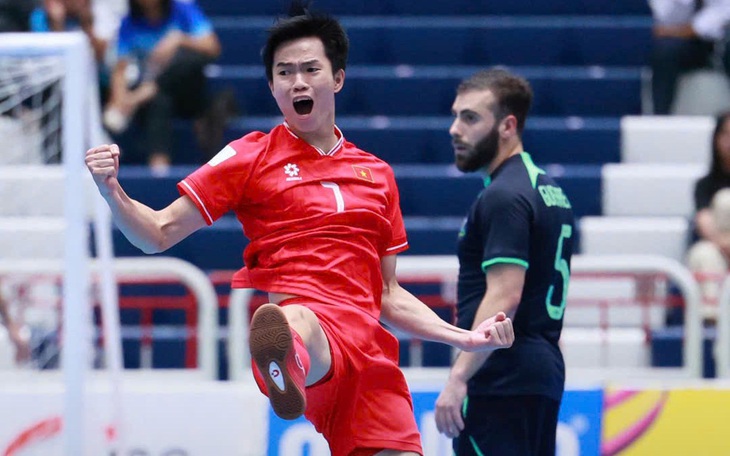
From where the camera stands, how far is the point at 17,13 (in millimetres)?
10117

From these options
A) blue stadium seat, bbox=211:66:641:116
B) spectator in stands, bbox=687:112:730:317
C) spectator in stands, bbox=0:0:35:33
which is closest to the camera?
spectator in stands, bbox=687:112:730:317

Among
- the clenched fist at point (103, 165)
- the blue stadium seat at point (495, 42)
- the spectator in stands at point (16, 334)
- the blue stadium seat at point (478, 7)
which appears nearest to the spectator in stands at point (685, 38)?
the blue stadium seat at point (495, 42)

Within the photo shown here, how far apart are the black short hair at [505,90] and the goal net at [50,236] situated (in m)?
1.86

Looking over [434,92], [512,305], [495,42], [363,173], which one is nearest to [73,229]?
[363,173]

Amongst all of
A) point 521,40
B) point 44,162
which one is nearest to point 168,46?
point 44,162

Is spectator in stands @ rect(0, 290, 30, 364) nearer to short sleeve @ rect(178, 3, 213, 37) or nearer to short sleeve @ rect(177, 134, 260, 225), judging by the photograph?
short sleeve @ rect(178, 3, 213, 37)

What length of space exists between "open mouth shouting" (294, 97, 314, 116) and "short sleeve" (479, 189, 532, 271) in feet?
2.99

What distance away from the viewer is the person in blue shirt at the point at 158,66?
32.3 feet

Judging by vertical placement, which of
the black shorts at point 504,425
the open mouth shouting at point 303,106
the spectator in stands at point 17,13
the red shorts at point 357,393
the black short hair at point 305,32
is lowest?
the black shorts at point 504,425

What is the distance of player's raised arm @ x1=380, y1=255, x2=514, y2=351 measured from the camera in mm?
4230

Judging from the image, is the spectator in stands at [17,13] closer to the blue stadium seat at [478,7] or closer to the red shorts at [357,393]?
the blue stadium seat at [478,7]

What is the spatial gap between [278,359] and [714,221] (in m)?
5.48

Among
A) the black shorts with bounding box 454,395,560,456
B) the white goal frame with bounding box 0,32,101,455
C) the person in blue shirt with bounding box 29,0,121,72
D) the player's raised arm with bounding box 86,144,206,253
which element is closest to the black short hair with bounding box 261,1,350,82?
the player's raised arm with bounding box 86,144,206,253

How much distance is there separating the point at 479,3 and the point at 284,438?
5.60 meters
